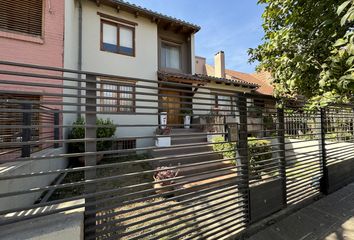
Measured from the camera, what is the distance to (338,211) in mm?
4043

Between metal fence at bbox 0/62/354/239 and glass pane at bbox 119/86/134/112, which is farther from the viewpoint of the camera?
glass pane at bbox 119/86/134/112

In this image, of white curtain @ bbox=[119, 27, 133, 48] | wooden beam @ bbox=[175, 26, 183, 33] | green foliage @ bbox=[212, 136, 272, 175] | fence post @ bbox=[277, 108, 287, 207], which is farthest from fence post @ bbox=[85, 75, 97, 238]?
wooden beam @ bbox=[175, 26, 183, 33]

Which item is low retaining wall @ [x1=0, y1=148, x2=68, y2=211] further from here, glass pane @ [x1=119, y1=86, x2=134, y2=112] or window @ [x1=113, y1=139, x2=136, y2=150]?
window @ [x1=113, y1=139, x2=136, y2=150]

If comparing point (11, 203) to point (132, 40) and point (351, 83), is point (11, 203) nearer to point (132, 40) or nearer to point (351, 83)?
point (351, 83)

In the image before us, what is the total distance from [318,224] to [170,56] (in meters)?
10.1

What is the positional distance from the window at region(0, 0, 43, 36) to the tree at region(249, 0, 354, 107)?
23.8 ft

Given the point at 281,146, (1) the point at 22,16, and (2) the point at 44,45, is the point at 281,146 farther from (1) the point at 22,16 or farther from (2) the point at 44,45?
(1) the point at 22,16

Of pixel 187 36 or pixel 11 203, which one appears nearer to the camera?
pixel 11 203

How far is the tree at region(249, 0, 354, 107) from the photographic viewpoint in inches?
106

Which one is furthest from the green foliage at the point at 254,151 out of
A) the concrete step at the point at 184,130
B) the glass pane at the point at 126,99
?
the concrete step at the point at 184,130

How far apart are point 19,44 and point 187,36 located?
8087mm

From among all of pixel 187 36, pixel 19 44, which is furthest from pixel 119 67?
pixel 187 36

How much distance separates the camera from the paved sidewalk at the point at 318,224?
10.6ft

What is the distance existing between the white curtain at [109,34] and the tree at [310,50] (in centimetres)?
738
